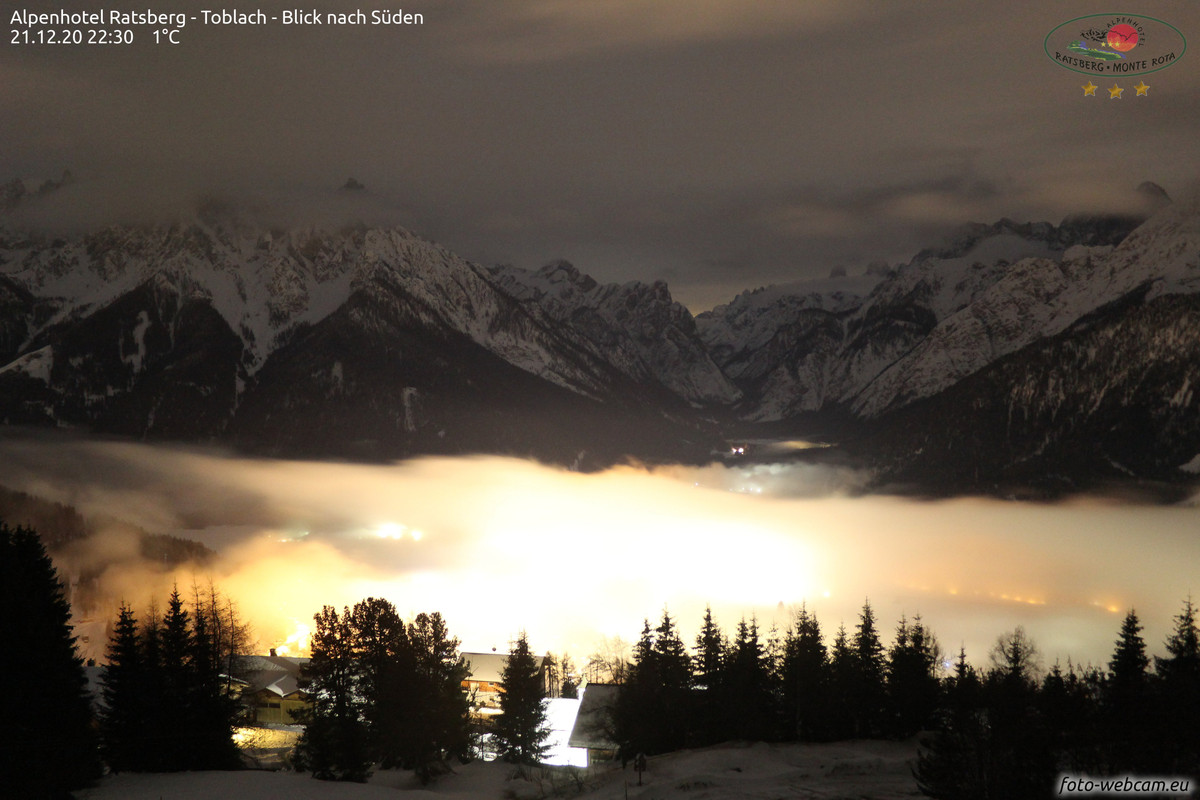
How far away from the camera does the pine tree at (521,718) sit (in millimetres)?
84250

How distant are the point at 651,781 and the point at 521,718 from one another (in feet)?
55.6

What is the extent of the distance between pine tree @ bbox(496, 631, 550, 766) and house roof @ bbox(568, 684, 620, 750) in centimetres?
676

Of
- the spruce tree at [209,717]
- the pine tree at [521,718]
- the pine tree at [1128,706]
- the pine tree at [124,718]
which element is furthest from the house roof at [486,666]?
the pine tree at [1128,706]

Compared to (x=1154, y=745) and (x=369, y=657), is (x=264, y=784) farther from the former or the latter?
(x=1154, y=745)

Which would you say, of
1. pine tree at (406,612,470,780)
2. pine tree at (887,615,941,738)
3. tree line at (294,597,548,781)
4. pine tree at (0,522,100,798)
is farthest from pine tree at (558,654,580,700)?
pine tree at (0,522,100,798)

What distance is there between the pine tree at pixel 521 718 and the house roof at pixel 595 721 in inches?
266

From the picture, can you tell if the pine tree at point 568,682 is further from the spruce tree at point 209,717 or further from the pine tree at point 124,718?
the pine tree at point 124,718

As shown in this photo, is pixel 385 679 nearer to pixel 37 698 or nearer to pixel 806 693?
pixel 37 698

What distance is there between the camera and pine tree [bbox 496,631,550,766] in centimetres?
8425

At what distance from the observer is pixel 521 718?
84438mm

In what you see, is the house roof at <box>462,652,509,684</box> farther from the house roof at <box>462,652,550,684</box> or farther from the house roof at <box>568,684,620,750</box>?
the house roof at <box>568,684,620,750</box>

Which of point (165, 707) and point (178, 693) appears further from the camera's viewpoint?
point (178, 693)

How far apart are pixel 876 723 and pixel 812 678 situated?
7.39 m

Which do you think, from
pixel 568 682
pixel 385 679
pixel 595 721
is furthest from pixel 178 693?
pixel 568 682
